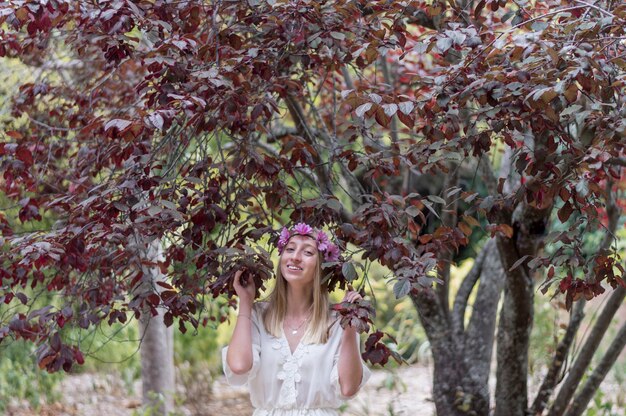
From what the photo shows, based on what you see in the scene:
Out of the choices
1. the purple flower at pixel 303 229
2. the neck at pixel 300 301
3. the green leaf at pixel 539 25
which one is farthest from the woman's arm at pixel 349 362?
the green leaf at pixel 539 25

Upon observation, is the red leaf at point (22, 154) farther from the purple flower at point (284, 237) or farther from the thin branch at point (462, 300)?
the thin branch at point (462, 300)

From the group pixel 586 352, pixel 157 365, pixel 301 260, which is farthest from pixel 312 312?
pixel 157 365

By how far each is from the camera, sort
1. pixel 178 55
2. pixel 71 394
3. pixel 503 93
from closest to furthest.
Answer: pixel 503 93
pixel 178 55
pixel 71 394

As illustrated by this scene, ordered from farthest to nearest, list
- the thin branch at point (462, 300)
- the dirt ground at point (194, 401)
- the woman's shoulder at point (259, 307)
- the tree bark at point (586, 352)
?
the dirt ground at point (194, 401)
the thin branch at point (462, 300)
the tree bark at point (586, 352)
the woman's shoulder at point (259, 307)

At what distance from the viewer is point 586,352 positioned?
463cm

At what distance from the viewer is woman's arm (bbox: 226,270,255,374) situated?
2867mm

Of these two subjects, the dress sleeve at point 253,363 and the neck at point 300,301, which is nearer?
the dress sleeve at point 253,363

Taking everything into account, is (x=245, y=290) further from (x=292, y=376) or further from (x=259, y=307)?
(x=292, y=376)

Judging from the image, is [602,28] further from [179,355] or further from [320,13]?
[179,355]

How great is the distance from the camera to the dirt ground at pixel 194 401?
23.5 ft

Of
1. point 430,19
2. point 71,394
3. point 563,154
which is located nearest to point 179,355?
point 71,394

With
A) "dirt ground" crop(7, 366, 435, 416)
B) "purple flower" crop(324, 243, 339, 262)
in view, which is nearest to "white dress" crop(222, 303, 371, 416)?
"purple flower" crop(324, 243, 339, 262)

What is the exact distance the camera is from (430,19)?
13.5ft

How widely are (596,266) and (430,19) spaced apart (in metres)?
1.67
